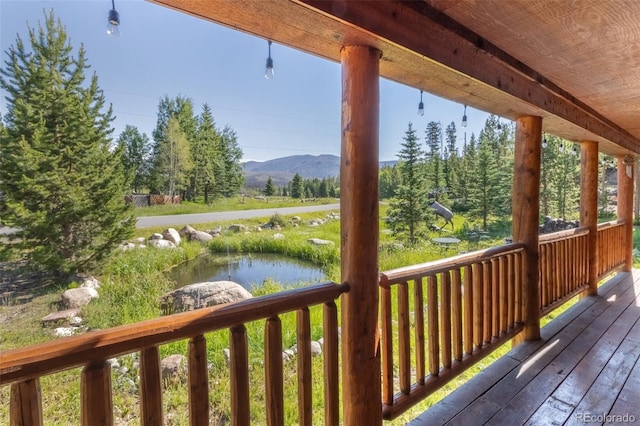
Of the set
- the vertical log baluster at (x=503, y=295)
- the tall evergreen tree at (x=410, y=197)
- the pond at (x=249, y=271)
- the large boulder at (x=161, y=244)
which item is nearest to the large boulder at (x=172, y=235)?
the large boulder at (x=161, y=244)

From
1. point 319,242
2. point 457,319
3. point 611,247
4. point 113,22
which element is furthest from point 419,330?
point 611,247

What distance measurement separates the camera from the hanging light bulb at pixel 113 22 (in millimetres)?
982

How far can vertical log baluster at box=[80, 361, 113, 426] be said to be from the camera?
82 cm

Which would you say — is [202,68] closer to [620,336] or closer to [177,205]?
[177,205]

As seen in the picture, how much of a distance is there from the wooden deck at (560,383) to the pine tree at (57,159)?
138 inches

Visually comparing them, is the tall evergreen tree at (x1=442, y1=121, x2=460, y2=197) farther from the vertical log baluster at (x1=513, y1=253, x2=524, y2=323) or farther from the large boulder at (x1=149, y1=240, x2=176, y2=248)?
the large boulder at (x1=149, y1=240, x2=176, y2=248)

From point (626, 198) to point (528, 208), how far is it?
11.8 ft

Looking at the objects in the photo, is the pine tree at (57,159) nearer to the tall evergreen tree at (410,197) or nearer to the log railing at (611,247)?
the log railing at (611,247)

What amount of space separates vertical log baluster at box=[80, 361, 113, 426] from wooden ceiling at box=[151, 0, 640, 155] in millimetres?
1172

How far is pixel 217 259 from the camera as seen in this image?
4.73 m

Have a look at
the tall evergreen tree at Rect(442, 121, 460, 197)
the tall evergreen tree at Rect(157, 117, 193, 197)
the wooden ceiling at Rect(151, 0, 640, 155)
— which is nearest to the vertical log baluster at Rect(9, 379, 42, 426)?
the wooden ceiling at Rect(151, 0, 640, 155)

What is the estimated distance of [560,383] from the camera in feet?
6.71

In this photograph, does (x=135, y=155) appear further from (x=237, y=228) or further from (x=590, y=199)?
(x=590, y=199)

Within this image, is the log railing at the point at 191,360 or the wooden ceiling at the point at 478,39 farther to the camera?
the wooden ceiling at the point at 478,39
